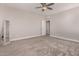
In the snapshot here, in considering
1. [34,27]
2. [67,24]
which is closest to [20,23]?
[34,27]

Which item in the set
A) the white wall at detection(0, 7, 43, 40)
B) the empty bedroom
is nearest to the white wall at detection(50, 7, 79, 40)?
the empty bedroom

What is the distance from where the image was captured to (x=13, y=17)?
368cm

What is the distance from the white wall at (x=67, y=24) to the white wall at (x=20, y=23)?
0.86 metres

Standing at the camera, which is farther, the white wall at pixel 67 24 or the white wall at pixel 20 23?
the white wall at pixel 67 24

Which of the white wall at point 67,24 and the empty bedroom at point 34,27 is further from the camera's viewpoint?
the white wall at point 67,24

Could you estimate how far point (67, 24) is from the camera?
11.7ft

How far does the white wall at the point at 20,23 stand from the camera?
317cm

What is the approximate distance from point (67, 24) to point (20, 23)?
2157mm

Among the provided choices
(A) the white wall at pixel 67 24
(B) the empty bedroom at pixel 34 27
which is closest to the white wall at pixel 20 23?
(B) the empty bedroom at pixel 34 27

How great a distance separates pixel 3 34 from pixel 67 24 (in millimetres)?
2874

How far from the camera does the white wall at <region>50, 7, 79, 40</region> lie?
10.9ft

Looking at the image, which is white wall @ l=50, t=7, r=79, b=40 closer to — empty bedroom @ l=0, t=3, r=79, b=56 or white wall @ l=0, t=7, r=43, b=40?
empty bedroom @ l=0, t=3, r=79, b=56

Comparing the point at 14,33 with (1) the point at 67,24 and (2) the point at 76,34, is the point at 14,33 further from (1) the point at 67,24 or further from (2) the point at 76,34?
(2) the point at 76,34

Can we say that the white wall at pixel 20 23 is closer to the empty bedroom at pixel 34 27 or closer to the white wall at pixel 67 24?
the empty bedroom at pixel 34 27
